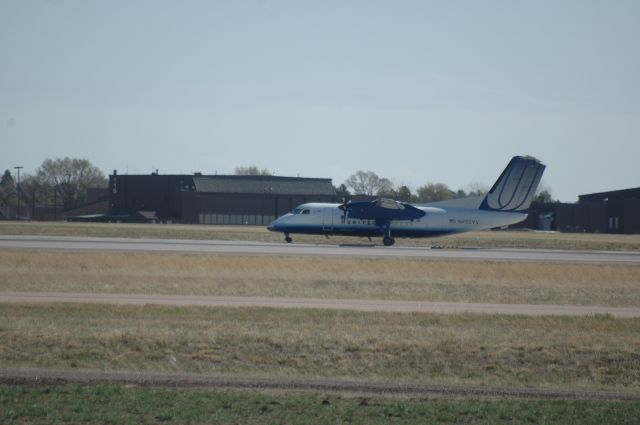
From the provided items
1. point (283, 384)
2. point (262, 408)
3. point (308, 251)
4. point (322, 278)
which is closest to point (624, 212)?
point (308, 251)

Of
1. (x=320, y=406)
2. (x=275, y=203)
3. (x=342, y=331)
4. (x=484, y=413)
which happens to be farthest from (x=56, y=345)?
(x=275, y=203)

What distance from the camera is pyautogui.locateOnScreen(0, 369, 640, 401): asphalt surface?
16.4 metres

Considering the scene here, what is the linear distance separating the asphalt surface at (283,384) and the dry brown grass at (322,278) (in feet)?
44.8

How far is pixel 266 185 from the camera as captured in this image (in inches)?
5246

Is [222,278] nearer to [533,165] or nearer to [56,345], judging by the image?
[56,345]

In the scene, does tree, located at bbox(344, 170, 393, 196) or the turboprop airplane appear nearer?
the turboprop airplane

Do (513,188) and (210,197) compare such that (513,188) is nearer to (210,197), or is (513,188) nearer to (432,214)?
(432,214)

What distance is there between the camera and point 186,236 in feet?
245

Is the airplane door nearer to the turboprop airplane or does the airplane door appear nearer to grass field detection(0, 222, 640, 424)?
the turboprop airplane

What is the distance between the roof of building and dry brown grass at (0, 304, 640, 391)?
343 ft

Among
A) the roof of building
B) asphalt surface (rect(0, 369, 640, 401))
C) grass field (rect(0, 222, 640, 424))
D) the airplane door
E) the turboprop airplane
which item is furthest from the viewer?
the roof of building

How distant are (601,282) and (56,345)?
2642 centimetres

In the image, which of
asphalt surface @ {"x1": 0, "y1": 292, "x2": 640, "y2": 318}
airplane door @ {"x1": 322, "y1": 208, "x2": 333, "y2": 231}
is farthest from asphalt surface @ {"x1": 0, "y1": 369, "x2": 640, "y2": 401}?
airplane door @ {"x1": 322, "y1": 208, "x2": 333, "y2": 231}

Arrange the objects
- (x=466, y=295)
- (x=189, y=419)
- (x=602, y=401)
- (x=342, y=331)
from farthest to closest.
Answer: (x=466, y=295) → (x=342, y=331) → (x=602, y=401) → (x=189, y=419)
